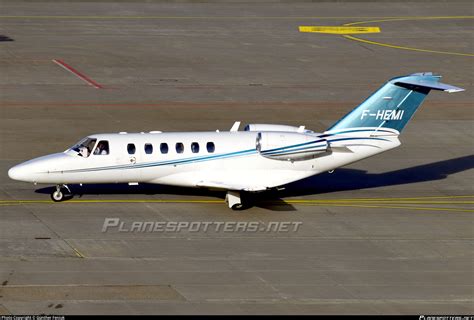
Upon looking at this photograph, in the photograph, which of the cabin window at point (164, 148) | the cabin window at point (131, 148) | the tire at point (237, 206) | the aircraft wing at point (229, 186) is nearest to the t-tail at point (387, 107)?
the aircraft wing at point (229, 186)

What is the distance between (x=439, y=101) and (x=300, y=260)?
23.2 meters

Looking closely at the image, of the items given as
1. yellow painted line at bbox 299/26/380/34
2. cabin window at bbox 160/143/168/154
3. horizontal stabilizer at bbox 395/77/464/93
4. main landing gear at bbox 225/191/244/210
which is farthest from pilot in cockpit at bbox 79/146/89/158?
yellow painted line at bbox 299/26/380/34

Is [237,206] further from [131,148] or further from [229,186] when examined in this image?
[131,148]

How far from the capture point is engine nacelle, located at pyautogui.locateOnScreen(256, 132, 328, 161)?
1420 inches

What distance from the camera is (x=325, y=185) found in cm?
3991

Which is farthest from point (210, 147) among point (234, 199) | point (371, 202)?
point (371, 202)

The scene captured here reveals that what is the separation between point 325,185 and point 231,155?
5134 millimetres

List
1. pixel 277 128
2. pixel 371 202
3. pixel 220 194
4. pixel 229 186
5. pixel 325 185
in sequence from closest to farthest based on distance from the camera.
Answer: pixel 229 186 < pixel 277 128 < pixel 371 202 < pixel 220 194 < pixel 325 185

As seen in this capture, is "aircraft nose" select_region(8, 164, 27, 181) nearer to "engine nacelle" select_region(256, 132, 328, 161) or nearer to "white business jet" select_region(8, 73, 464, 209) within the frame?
"white business jet" select_region(8, 73, 464, 209)

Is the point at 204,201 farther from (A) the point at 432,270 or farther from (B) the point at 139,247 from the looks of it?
(A) the point at 432,270

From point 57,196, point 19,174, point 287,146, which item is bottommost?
point 57,196

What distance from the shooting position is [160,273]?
3064cm

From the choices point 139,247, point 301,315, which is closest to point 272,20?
point 139,247

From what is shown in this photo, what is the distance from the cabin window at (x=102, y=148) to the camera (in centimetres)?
3622
